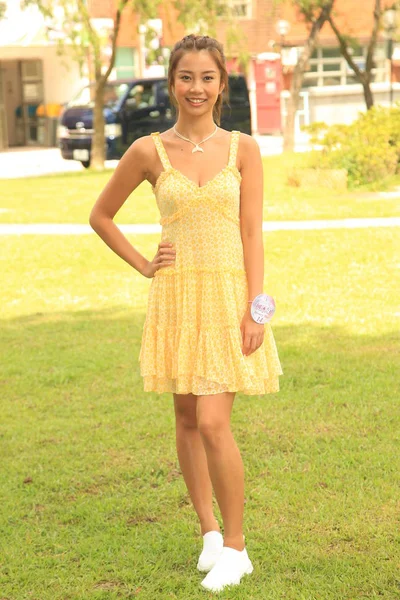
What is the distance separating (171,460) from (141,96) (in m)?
22.1

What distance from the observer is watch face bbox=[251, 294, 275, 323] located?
382cm

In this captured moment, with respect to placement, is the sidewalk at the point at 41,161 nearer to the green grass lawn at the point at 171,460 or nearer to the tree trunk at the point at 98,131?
the tree trunk at the point at 98,131

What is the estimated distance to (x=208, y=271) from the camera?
3854mm

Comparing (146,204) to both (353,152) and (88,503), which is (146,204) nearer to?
(353,152)

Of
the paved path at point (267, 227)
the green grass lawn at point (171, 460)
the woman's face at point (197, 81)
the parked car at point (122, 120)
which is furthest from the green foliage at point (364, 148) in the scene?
the woman's face at point (197, 81)

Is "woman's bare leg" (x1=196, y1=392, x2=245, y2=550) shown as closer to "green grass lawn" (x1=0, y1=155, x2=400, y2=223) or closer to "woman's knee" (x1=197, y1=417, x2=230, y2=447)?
A: "woman's knee" (x1=197, y1=417, x2=230, y2=447)

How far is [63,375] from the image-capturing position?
7188 mm

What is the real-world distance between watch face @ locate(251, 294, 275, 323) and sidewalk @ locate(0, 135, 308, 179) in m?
20.3

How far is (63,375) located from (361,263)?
4.63 meters

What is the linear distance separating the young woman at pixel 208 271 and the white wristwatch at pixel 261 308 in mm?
21

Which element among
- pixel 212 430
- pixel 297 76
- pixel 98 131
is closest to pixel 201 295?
pixel 212 430

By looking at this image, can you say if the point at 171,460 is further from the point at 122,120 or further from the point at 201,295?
the point at 122,120

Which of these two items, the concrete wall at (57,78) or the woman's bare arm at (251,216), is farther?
the concrete wall at (57,78)

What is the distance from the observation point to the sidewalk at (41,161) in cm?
2530
